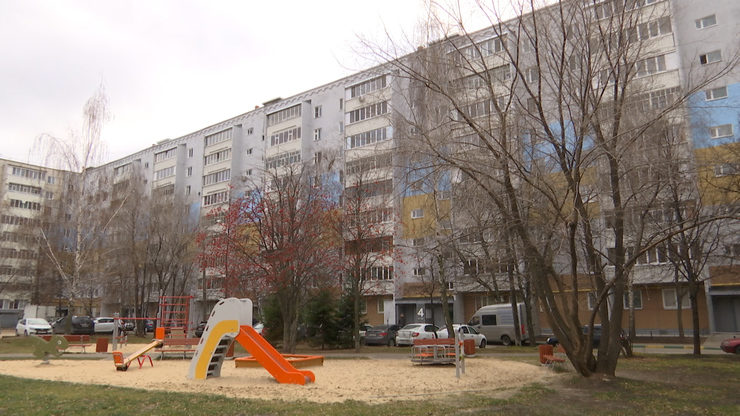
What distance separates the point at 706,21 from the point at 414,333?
91.7 feet

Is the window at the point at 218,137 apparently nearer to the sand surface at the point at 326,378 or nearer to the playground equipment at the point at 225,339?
the sand surface at the point at 326,378

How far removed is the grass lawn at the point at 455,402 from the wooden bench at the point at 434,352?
182 inches

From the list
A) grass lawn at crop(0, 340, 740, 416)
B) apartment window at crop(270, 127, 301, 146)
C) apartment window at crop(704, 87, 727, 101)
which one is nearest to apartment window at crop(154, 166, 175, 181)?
apartment window at crop(270, 127, 301, 146)

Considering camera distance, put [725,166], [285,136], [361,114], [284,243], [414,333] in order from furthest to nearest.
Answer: [285,136]
[361,114]
[414,333]
[284,243]
[725,166]

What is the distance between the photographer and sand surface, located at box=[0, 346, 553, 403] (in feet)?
34.1

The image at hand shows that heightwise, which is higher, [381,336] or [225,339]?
[225,339]

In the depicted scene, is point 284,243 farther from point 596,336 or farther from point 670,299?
point 670,299

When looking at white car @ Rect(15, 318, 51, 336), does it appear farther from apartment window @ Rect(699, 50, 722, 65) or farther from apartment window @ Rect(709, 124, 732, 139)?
apartment window @ Rect(699, 50, 722, 65)

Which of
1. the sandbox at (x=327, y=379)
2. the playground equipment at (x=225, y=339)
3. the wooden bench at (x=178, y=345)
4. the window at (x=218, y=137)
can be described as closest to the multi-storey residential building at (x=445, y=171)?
the window at (x=218, y=137)

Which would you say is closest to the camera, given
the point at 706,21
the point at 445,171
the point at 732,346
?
the point at 445,171

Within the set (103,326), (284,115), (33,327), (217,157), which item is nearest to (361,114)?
(284,115)

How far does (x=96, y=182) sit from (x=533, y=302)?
32.8 meters

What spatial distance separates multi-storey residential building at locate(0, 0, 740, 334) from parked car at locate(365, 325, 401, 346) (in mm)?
3782

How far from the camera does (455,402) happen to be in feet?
30.4
